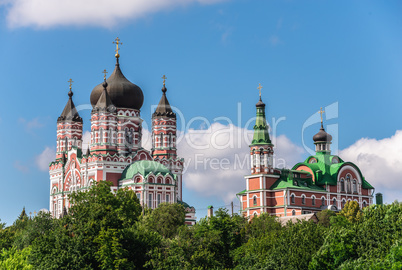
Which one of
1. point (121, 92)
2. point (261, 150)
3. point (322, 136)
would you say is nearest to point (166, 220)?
point (261, 150)

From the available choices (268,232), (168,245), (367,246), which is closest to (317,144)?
(268,232)

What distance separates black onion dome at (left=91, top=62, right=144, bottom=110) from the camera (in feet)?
242

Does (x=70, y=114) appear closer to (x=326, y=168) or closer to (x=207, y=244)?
(x=326, y=168)

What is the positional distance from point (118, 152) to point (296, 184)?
1632 cm

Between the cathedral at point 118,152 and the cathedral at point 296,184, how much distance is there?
269 inches

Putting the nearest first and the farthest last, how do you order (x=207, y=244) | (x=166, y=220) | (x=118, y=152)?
(x=207, y=244), (x=166, y=220), (x=118, y=152)

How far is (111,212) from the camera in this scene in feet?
138

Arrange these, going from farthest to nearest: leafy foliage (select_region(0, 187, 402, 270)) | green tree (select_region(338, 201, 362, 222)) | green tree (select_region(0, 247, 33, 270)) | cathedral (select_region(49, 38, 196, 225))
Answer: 1. cathedral (select_region(49, 38, 196, 225))
2. green tree (select_region(338, 201, 362, 222))
3. green tree (select_region(0, 247, 33, 270))
4. leafy foliage (select_region(0, 187, 402, 270))

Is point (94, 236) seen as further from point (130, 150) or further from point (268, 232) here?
point (130, 150)

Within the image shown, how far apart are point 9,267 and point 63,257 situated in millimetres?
3068

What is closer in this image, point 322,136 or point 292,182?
point 292,182

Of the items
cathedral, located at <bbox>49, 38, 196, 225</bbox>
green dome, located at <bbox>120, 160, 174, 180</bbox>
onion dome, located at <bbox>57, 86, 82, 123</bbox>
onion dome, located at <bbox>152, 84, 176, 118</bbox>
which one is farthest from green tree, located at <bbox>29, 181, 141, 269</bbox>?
onion dome, located at <bbox>57, 86, 82, 123</bbox>

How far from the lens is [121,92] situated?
73.8 m

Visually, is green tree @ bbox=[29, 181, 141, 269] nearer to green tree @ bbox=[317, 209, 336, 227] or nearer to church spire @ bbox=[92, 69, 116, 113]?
green tree @ bbox=[317, 209, 336, 227]
